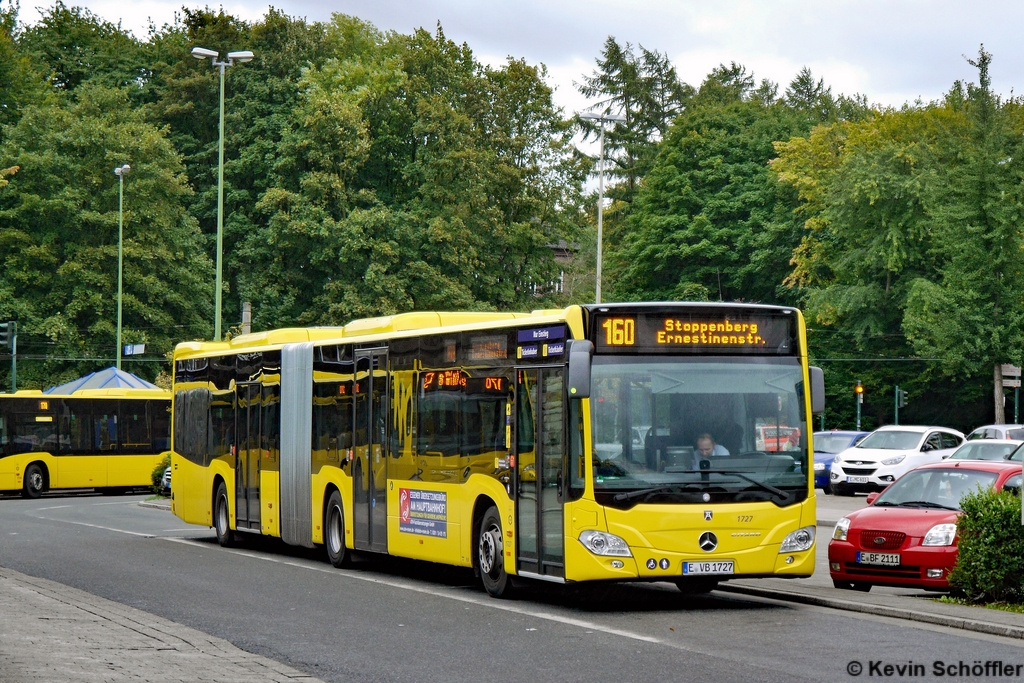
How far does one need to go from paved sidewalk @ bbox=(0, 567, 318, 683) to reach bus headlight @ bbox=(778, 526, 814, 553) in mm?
5368

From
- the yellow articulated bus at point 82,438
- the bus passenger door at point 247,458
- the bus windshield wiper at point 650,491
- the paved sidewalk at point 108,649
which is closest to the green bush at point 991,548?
the bus windshield wiper at point 650,491

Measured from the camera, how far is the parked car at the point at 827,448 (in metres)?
41.8

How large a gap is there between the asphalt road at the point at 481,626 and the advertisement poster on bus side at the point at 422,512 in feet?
Answer: 2.14

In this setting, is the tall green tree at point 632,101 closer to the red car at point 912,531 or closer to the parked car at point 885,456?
the parked car at point 885,456

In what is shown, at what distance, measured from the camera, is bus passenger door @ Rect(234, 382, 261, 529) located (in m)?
23.2

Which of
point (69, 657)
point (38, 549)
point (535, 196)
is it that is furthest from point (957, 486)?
point (535, 196)

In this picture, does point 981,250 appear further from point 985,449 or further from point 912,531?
point 912,531

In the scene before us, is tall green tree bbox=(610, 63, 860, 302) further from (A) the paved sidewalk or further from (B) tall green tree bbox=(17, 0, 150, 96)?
(A) the paved sidewalk

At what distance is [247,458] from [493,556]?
8.78 meters

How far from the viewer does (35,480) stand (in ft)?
140

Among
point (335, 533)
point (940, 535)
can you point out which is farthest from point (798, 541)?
point (335, 533)

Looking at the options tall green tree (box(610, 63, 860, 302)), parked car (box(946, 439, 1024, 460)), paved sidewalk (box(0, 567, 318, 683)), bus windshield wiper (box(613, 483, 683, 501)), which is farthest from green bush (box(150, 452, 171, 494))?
tall green tree (box(610, 63, 860, 302))

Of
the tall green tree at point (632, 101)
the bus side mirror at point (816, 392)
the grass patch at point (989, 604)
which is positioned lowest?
the grass patch at point (989, 604)

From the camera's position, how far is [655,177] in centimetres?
7069
